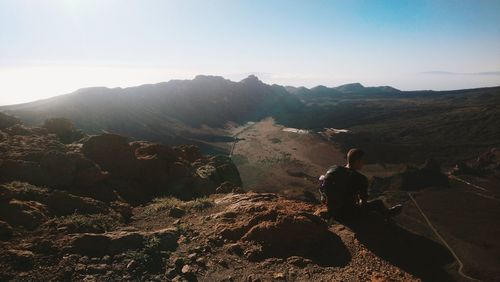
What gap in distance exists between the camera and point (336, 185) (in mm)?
7078

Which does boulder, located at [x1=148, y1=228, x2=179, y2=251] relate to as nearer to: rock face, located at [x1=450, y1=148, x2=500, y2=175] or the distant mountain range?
rock face, located at [x1=450, y1=148, x2=500, y2=175]

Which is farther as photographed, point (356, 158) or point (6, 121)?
point (6, 121)

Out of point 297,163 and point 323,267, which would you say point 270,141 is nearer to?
point 297,163

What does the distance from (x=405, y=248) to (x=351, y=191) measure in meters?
1.33

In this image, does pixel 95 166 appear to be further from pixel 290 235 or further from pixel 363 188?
pixel 363 188

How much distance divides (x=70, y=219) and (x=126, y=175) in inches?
239

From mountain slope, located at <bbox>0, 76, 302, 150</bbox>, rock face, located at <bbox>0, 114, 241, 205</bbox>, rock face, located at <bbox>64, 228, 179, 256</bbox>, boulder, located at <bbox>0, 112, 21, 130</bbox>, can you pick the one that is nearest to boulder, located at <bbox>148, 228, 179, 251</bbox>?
rock face, located at <bbox>64, 228, 179, 256</bbox>

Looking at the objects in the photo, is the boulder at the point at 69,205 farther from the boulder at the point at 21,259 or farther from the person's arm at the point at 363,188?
the person's arm at the point at 363,188

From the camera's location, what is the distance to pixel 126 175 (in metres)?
13.6

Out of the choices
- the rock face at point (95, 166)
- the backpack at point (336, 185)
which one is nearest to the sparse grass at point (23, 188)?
the rock face at point (95, 166)

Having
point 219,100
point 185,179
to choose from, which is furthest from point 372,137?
point 185,179

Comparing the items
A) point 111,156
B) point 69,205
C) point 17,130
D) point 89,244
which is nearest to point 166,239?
point 89,244

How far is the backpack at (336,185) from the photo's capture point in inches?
276

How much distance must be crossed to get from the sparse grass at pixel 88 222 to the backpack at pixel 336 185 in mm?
4562
